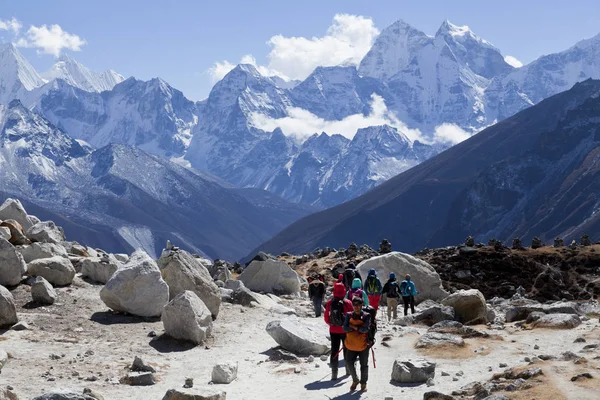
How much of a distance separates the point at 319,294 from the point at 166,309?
994cm

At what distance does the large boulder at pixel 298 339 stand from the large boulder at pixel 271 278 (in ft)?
56.7

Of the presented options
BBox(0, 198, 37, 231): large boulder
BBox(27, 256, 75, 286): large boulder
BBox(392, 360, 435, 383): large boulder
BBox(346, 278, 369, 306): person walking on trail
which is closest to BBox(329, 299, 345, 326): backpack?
BBox(346, 278, 369, 306): person walking on trail

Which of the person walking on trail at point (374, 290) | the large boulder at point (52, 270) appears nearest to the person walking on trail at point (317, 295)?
the person walking on trail at point (374, 290)

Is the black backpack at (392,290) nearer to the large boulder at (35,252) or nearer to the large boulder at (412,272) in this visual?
the large boulder at (412,272)

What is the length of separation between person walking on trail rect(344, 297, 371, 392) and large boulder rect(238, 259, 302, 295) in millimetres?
23598

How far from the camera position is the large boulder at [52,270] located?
3181 cm

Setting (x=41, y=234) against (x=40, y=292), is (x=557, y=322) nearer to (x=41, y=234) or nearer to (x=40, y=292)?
(x=40, y=292)

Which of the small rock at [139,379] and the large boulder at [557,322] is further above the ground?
the large boulder at [557,322]

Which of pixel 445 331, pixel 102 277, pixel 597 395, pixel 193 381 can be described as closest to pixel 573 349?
pixel 445 331

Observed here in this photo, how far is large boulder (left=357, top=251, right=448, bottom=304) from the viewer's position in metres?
44.6

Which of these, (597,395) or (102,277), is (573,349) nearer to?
(597,395)

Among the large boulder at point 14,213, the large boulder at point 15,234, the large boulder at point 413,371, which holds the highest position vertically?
the large boulder at point 14,213

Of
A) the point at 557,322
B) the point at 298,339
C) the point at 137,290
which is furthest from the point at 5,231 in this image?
the point at 557,322

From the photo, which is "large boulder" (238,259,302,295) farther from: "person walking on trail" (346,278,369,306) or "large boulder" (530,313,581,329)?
"large boulder" (530,313,581,329)
